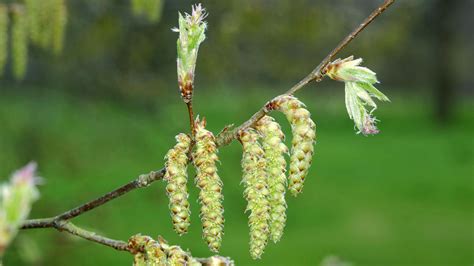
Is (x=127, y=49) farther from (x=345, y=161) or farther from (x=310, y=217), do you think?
(x=345, y=161)

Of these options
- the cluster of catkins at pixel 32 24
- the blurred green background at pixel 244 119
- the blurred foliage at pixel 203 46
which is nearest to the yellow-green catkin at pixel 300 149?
the blurred green background at pixel 244 119

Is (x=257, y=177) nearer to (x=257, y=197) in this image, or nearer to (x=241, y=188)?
(x=257, y=197)

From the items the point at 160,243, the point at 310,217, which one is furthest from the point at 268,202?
the point at 310,217

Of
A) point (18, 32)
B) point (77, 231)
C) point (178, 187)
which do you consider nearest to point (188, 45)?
point (178, 187)

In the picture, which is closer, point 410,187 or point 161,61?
point 161,61

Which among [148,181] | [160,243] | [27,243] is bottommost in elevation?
[160,243]
